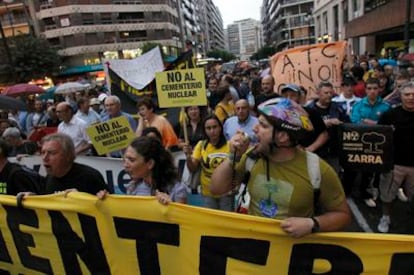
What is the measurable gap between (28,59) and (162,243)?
4147cm

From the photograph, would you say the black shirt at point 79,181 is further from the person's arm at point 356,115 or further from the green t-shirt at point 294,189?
the person's arm at point 356,115

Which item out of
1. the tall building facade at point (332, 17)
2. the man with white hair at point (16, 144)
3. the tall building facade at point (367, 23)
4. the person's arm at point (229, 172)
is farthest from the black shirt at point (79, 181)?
the tall building facade at point (332, 17)

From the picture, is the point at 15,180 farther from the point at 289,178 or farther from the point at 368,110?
the point at 368,110

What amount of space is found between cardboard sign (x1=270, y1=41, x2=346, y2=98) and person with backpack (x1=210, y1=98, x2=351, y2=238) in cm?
585

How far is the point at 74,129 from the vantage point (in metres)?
6.32

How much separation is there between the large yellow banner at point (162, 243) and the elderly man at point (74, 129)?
2996mm

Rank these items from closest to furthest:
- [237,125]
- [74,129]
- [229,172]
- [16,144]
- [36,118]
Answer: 1. [229,172]
2. [237,125]
3. [16,144]
4. [74,129]
5. [36,118]

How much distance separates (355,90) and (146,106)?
4.53 meters

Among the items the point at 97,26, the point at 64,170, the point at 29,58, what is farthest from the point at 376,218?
the point at 97,26

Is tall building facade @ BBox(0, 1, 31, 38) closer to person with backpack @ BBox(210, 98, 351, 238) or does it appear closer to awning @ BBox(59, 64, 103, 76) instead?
awning @ BBox(59, 64, 103, 76)

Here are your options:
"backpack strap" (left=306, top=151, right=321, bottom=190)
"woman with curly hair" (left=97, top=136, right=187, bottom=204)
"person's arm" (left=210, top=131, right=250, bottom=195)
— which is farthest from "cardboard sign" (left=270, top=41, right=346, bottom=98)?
"backpack strap" (left=306, top=151, right=321, bottom=190)

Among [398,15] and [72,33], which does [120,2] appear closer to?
[72,33]

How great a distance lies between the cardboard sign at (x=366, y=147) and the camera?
478cm

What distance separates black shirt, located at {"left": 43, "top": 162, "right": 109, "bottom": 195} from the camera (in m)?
3.26
